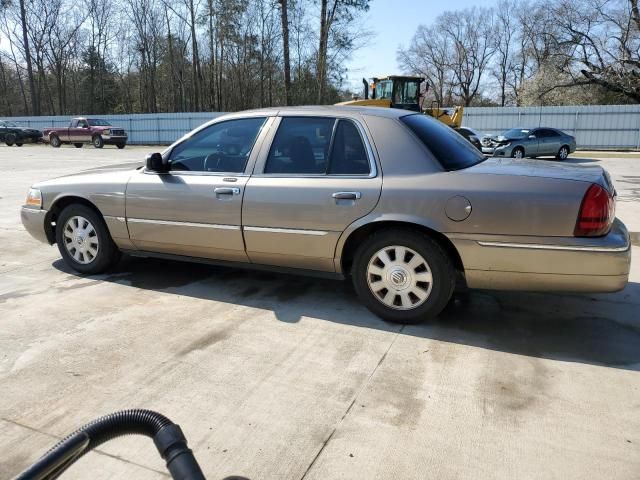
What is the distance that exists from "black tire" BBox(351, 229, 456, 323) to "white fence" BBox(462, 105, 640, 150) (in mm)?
27668

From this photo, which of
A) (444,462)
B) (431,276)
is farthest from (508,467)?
(431,276)

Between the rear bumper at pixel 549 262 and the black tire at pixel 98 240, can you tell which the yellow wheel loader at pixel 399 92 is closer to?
the black tire at pixel 98 240

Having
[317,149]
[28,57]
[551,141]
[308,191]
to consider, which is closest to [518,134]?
[551,141]

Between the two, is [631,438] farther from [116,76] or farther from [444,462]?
[116,76]

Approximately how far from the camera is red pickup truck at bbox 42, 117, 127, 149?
94.8 ft

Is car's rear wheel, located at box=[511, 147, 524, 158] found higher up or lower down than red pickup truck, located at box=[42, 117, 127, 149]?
lower down

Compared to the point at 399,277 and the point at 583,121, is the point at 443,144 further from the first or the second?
the point at 583,121

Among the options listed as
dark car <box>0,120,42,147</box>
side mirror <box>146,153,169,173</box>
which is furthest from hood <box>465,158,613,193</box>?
dark car <box>0,120,42,147</box>

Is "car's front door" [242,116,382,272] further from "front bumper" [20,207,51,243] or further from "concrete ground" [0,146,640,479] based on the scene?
"front bumper" [20,207,51,243]

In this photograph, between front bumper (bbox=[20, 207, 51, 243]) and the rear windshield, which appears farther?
front bumper (bbox=[20, 207, 51, 243])

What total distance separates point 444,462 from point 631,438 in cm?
98

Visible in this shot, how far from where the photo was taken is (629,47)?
40125 millimetres

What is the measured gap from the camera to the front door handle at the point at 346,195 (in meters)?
3.90

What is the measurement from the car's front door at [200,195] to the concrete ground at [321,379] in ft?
1.57
